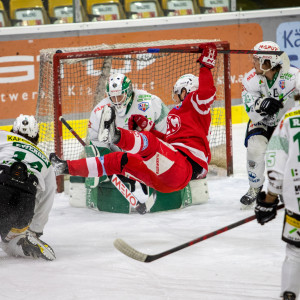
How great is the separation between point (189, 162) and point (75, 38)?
3.42m

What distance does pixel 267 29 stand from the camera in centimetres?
782

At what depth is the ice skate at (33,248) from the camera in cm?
362

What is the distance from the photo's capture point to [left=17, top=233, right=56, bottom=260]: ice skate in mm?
3617

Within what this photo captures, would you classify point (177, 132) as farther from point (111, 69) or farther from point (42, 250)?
point (111, 69)

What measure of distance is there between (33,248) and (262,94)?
1965mm

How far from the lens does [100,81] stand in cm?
636

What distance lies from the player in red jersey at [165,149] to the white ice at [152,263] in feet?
1.25

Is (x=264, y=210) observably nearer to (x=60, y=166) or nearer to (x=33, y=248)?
(x=33, y=248)

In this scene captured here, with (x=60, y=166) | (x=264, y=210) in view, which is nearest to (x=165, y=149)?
(x=60, y=166)

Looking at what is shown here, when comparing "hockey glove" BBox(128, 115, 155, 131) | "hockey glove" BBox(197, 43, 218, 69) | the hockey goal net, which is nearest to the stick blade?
"hockey glove" BBox(128, 115, 155, 131)

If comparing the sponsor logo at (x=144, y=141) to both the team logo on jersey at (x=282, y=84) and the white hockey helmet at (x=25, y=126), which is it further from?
the team logo on jersey at (x=282, y=84)

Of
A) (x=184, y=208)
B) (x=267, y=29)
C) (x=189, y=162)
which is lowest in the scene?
(x=184, y=208)

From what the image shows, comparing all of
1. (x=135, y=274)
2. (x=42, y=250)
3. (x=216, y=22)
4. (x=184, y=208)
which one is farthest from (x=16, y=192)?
(x=216, y=22)

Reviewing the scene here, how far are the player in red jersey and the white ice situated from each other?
38cm
